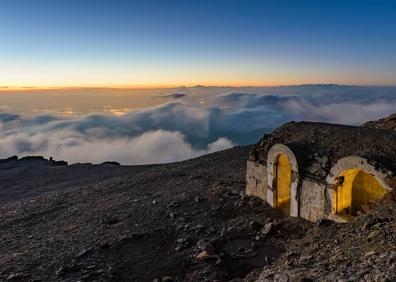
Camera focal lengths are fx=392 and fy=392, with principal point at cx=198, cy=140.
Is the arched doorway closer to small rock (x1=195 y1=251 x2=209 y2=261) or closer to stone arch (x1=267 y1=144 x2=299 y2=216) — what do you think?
stone arch (x1=267 y1=144 x2=299 y2=216)

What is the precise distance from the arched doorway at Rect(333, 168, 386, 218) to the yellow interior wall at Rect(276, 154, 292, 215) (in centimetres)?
236

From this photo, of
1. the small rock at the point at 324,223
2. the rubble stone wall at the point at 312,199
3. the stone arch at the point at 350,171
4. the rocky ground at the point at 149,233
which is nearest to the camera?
the stone arch at the point at 350,171

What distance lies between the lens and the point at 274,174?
14734mm

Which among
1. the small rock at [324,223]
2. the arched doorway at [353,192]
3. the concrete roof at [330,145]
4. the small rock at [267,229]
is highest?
the concrete roof at [330,145]

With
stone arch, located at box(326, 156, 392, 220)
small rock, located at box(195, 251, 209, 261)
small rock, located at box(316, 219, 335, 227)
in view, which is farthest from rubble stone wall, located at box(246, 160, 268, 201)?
small rock, located at box(195, 251, 209, 261)

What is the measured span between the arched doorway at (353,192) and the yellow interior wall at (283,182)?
92.8 inches

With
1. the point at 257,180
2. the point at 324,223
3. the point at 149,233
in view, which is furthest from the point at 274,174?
the point at 149,233

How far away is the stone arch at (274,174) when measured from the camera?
1353 centimetres

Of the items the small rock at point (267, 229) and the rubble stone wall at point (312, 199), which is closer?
the small rock at point (267, 229)

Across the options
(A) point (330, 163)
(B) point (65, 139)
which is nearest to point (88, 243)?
(A) point (330, 163)

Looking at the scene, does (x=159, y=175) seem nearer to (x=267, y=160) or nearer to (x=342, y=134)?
(x=267, y=160)

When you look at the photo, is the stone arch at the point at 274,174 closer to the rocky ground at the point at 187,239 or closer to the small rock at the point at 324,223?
the rocky ground at the point at 187,239

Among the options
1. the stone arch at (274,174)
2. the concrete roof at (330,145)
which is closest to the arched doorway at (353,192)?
the concrete roof at (330,145)

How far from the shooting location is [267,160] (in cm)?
1505
